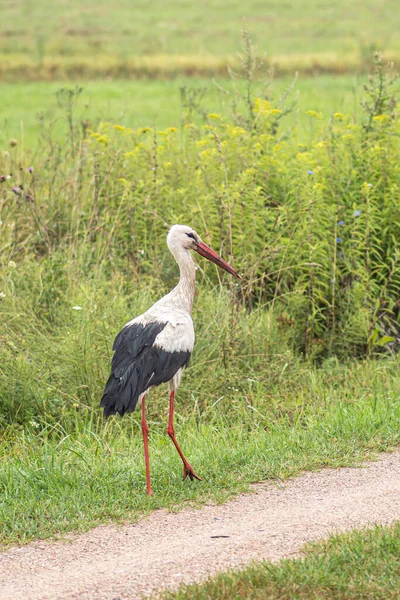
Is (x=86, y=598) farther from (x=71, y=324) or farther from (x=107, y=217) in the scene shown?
(x=107, y=217)

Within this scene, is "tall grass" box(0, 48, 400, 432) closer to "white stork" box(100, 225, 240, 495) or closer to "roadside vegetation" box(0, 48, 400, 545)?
"roadside vegetation" box(0, 48, 400, 545)

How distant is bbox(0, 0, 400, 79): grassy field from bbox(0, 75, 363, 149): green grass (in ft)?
4.48

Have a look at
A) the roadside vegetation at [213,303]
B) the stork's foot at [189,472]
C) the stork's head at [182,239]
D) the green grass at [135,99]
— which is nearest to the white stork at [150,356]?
the stork's foot at [189,472]

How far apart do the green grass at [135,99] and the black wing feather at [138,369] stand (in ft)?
47.0

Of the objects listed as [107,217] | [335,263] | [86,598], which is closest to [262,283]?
[335,263]

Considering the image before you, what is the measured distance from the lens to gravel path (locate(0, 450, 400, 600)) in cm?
484

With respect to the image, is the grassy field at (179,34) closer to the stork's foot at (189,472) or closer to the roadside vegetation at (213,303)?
the roadside vegetation at (213,303)

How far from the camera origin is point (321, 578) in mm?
4742

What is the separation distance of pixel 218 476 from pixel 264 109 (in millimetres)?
5236

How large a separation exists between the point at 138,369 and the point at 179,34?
3282cm

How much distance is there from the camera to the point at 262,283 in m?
9.02

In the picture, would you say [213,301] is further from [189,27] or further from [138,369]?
[189,27]

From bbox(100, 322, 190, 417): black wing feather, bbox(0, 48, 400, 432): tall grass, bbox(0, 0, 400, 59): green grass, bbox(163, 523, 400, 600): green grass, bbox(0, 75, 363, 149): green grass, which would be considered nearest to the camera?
bbox(163, 523, 400, 600): green grass

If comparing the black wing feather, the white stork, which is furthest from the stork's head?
the black wing feather
